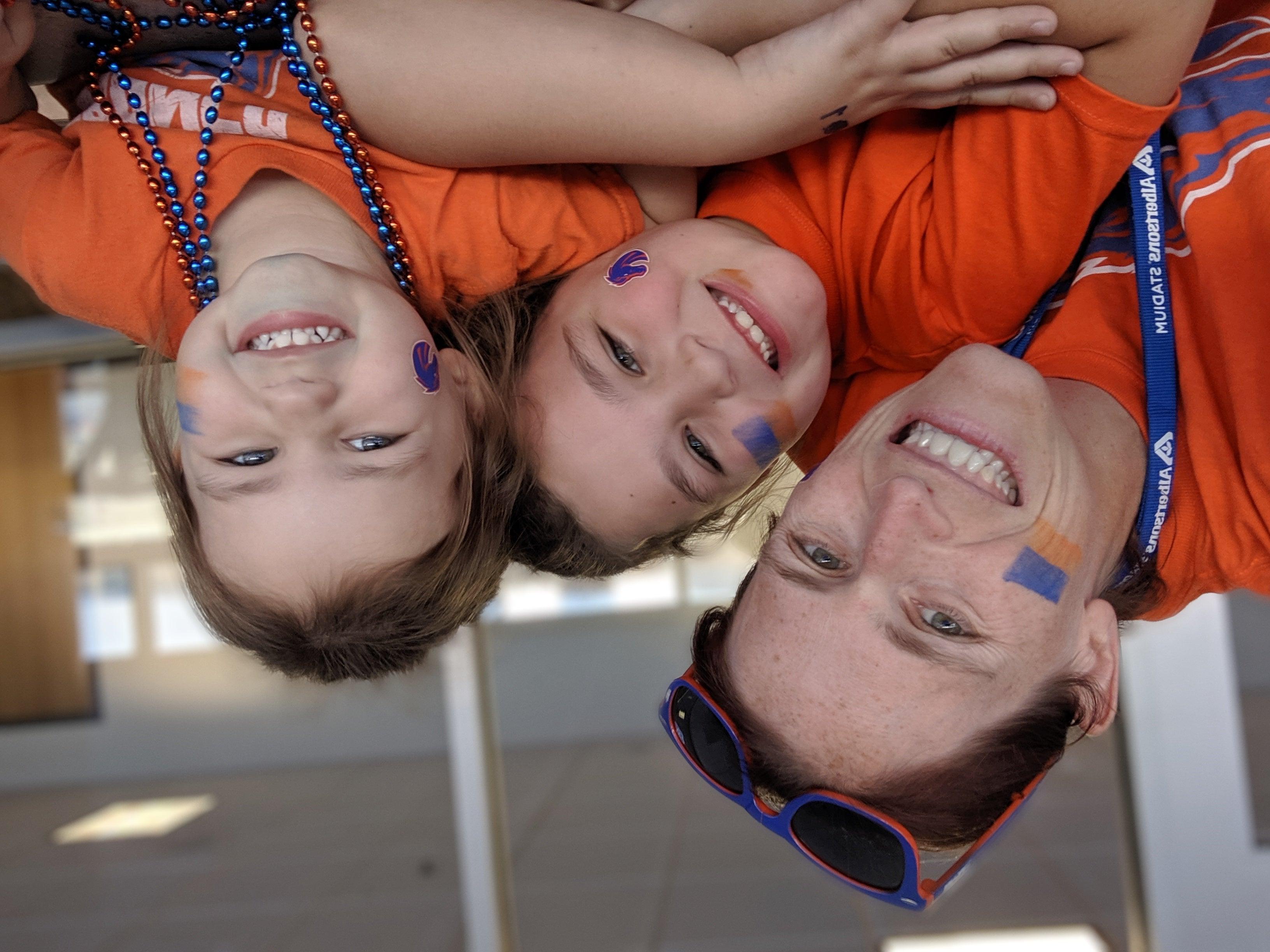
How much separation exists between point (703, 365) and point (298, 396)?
53 cm

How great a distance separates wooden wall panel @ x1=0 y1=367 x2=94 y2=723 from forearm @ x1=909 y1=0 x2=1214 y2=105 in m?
7.01

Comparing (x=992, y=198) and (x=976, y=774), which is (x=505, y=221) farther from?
(x=976, y=774)

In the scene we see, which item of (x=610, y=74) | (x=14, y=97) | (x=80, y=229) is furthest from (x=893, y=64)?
(x=14, y=97)

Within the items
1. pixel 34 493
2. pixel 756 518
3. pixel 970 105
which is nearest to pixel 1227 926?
pixel 756 518

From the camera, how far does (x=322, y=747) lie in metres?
6.54

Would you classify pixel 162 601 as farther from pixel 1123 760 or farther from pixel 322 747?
pixel 1123 760

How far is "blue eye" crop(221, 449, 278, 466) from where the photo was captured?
117 cm

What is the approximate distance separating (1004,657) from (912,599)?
142mm

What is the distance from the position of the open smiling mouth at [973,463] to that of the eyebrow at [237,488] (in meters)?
0.78

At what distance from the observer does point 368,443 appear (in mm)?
1185

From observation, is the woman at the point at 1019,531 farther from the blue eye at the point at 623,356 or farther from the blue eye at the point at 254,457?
the blue eye at the point at 254,457

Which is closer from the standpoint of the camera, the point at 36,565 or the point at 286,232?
the point at 286,232

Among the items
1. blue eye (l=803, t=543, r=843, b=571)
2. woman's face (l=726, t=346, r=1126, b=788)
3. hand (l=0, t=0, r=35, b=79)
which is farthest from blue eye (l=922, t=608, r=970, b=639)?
hand (l=0, t=0, r=35, b=79)

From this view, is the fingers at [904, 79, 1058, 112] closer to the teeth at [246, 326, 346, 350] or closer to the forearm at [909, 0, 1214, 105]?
the forearm at [909, 0, 1214, 105]
